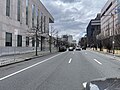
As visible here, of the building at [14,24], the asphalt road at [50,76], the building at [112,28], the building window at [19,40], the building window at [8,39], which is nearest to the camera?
the asphalt road at [50,76]

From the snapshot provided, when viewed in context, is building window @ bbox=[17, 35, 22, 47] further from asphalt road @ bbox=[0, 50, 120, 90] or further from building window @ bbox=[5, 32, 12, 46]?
asphalt road @ bbox=[0, 50, 120, 90]

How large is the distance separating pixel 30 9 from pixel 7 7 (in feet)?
58.0

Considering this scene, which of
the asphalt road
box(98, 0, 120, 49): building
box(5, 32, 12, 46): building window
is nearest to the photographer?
the asphalt road

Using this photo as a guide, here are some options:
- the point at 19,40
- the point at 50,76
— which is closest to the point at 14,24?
the point at 19,40

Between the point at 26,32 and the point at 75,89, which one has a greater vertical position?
the point at 26,32

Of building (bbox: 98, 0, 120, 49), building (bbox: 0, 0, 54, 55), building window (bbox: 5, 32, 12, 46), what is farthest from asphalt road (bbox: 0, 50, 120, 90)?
building (bbox: 98, 0, 120, 49)

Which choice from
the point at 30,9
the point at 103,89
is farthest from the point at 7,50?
the point at 103,89

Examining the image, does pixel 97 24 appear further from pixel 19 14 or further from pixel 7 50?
pixel 7 50

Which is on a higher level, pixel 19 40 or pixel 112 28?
pixel 112 28

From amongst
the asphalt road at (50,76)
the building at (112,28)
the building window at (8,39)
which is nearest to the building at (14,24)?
the building window at (8,39)

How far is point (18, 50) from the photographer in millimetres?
44969

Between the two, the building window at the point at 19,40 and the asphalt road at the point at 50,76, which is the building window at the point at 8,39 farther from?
the asphalt road at the point at 50,76

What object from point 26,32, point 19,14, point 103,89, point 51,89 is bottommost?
point 51,89

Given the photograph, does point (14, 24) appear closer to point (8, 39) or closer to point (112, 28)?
point (8, 39)
